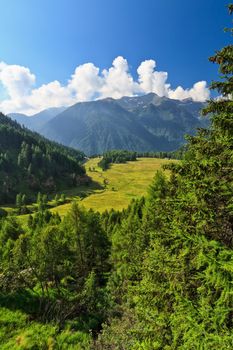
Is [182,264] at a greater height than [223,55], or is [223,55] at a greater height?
[223,55]

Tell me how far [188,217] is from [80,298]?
2627cm

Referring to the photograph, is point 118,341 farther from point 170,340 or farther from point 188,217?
point 188,217

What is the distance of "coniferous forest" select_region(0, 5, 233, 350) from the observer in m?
9.12

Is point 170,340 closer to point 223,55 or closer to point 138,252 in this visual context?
point 223,55

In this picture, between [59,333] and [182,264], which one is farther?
[59,333]

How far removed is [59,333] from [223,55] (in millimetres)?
30915

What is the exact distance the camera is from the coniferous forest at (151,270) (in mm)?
9125

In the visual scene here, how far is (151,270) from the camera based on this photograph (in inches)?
578

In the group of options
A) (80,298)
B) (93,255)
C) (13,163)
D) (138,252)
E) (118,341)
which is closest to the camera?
(118,341)

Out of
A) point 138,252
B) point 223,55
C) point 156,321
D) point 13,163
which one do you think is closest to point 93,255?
point 138,252

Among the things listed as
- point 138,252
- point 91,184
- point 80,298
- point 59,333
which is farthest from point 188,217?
point 91,184

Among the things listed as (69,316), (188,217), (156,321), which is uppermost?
(188,217)

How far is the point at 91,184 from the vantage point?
19388 centimetres

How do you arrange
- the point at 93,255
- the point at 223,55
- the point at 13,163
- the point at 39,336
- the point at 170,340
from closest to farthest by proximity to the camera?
the point at 223,55, the point at 170,340, the point at 39,336, the point at 93,255, the point at 13,163
